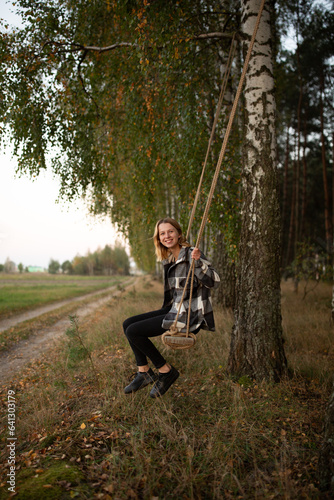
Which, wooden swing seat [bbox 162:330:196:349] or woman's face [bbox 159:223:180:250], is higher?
woman's face [bbox 159:223:180:250]

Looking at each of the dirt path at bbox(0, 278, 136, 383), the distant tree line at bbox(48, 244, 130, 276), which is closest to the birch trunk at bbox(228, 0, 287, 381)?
the dirt path at bbox(0, 278, 136, 383)

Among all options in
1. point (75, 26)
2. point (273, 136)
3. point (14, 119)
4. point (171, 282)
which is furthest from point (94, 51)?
point (171, 282)

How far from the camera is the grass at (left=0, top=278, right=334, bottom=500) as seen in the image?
6.70 ft

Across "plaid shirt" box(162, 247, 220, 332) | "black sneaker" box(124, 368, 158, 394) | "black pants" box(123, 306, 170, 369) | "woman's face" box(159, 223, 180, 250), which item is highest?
"woman's face" box(159, 223, 180, 250)

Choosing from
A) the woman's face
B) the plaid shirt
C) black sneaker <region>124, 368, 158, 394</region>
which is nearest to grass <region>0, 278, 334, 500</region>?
black sneaker <region>124, 368, 158, 394</region>

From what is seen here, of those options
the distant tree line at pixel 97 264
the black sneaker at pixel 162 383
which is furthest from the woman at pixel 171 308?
the distant tree line at pixel 97 264

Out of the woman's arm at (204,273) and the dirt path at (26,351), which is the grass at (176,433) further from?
the woman's arm at (204,273)

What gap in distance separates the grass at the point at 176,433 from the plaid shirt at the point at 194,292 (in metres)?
0.81

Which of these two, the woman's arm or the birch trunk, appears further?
the birch trunk

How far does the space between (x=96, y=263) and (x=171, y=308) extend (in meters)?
75.3

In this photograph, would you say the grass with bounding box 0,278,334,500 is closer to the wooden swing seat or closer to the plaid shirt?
the wooden swing seat

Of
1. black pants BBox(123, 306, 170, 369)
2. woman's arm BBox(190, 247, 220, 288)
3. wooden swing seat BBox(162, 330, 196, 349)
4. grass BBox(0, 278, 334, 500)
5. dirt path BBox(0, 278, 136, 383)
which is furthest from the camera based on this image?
dirt path BBox(0, 278, 136, 383)

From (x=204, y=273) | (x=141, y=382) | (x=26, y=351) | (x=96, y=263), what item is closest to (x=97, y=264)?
(x=96, y=263)

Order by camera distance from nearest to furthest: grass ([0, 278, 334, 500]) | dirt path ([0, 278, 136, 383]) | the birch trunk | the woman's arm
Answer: grass ([0, 278, 334, 500]), the woman's arm, the birch trunk, dirt path ([0, 278, 136, 383])
